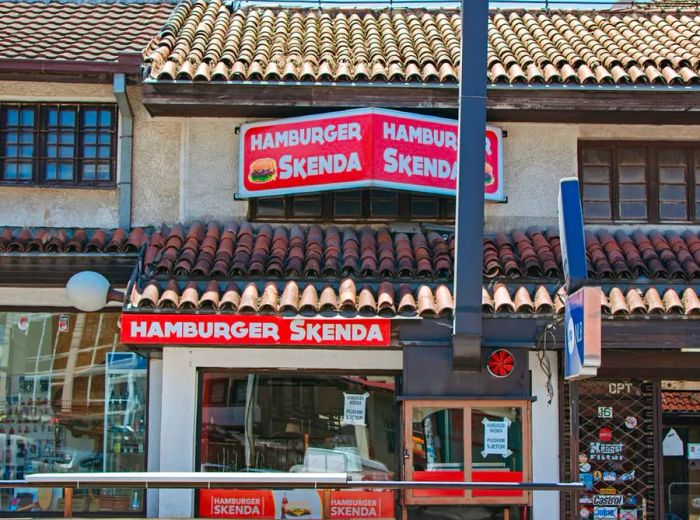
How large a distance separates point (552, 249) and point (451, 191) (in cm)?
145

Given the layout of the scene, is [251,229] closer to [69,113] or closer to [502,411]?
[69,113]

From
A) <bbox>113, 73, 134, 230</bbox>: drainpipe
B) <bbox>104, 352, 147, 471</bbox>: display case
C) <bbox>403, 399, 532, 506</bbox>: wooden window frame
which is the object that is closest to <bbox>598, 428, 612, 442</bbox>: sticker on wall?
<bbox>403, 399, 532, 506</bbox>: wooden window frame

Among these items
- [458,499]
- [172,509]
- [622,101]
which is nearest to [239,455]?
[172,509]

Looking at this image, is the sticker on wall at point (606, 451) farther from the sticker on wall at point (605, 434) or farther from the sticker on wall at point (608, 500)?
the sticker on wall at point (608, 500)

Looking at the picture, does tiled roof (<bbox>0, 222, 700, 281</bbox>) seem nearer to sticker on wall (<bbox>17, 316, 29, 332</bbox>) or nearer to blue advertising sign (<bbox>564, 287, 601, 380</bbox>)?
sticker on wall (<bbox>17, 316, 29, 332</bbox>)

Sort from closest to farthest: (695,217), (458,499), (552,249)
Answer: (458,499) → (552,249) → (695,217)

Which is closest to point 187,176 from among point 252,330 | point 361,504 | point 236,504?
point 252,330

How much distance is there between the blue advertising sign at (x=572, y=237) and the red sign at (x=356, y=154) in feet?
12.1

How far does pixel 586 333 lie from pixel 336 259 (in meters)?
4.28

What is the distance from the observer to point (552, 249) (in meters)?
12.5

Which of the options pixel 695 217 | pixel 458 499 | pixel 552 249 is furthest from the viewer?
pixel 695 217

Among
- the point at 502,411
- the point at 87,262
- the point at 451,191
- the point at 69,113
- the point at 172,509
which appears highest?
the point at 69,113

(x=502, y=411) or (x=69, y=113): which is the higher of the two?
(x=69, y=113)

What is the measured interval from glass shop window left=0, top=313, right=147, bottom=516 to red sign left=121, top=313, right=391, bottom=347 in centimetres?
214
